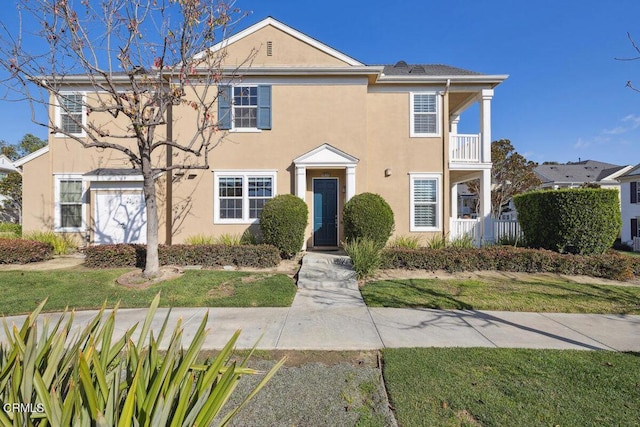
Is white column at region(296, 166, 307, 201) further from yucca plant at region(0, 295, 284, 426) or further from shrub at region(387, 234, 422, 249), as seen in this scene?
yucca plant at region(0, 295, 284, 426)

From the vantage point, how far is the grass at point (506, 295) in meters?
6.03

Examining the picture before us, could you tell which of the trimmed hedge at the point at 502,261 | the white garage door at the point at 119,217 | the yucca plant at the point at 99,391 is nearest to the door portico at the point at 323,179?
the trimmed hedge at the point at 502,261

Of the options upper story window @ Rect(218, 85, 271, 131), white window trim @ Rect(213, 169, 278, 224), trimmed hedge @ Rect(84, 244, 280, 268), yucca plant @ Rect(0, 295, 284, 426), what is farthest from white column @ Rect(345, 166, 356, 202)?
yucca plant @ Rect(0, 295, 284, 426)

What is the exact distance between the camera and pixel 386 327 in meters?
4.96

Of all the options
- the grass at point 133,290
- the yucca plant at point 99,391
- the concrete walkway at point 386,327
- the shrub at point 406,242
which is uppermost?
the yucca plant at point 99,391

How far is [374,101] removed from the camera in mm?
12078

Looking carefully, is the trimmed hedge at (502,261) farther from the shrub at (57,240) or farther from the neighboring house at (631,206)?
the neighboring house at (631,206)

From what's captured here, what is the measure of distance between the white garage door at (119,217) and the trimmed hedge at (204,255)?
8.26ft

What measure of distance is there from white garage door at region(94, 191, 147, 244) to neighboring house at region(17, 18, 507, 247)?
0.04 metres

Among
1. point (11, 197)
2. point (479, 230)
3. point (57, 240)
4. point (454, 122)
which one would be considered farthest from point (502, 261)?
point (11, 197)

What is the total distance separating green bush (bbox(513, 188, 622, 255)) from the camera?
9305 millimetres

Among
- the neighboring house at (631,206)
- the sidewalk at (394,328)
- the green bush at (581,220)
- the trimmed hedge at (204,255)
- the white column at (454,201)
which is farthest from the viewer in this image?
the neighboring house at (631,206)

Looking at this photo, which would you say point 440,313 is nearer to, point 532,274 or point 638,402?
point 638,402

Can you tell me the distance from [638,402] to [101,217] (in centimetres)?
1437
